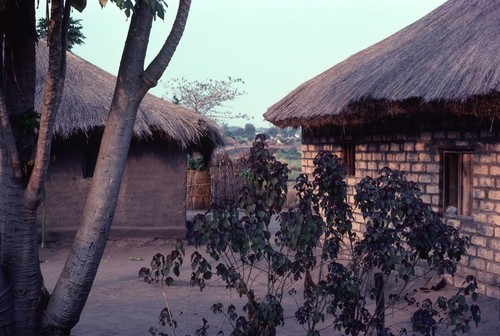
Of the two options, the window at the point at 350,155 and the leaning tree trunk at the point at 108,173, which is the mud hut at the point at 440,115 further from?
the leaning tree trunk at the point at 108,173

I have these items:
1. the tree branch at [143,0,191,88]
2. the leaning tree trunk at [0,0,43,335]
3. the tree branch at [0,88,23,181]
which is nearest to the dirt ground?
the leaning tree trunk at [0,0,43,335]

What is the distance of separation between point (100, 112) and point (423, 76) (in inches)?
197

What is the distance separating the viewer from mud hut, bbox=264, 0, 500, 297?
23.3 feet

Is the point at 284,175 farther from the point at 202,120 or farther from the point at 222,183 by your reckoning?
the point at 222,183

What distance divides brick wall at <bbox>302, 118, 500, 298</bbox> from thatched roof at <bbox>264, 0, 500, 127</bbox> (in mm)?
424

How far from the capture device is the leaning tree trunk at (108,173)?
426 centimetres

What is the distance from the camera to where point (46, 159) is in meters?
4.32

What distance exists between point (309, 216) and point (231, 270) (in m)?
0.49

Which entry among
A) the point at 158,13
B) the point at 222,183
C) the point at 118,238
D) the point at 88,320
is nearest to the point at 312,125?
the point at 118,238

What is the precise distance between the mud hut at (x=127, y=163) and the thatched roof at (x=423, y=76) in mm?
1818

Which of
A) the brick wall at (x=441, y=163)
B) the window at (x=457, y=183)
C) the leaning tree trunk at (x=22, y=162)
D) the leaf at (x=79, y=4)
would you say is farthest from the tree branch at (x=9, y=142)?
the window at (x=457, y=183)

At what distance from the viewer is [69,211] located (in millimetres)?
10773

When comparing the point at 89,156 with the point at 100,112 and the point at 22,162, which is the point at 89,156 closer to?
the point at 100,112

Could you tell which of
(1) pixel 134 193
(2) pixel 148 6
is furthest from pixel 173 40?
(1) pixel 134 193
